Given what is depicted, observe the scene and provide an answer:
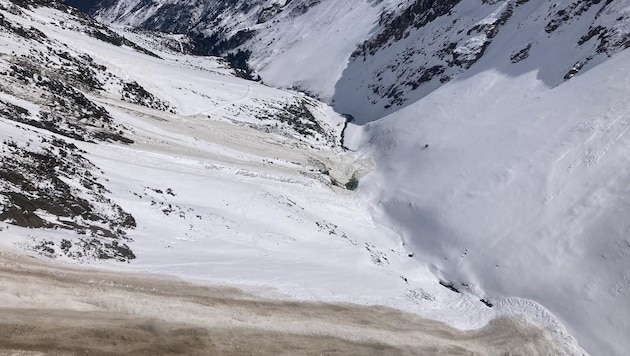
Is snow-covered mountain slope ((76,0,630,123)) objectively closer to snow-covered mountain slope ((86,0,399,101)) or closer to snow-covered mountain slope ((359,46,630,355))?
snow-covered mountain slope ((86,0,399,101))

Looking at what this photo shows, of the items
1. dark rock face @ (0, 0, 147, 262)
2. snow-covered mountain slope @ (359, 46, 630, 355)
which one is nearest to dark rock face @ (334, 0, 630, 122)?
snow-covered mountain slope @ (359, 46, 630, 355)

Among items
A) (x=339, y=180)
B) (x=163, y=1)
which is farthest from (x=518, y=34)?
(x=163, y=1)

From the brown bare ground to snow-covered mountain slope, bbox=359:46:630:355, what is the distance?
583 cm

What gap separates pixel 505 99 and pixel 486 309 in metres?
24.4

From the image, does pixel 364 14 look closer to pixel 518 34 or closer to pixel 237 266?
pixel 518 34

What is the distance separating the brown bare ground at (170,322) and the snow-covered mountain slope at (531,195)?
5.83 meters

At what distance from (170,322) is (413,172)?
28954 mm

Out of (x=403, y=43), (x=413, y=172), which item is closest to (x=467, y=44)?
(x=403, y=43)

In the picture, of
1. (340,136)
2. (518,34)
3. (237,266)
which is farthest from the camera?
(340,136)

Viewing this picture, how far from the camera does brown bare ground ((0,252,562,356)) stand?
12453 mm

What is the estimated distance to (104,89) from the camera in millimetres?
43500

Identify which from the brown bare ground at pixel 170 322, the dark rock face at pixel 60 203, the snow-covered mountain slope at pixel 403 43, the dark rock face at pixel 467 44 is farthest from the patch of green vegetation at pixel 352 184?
the dark rock face at pixel 60 203

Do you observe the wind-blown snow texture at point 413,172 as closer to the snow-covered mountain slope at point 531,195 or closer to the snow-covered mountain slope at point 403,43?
the snow-covered mountain slope at point 531,195

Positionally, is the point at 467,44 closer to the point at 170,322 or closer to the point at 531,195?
the point at 531,195
